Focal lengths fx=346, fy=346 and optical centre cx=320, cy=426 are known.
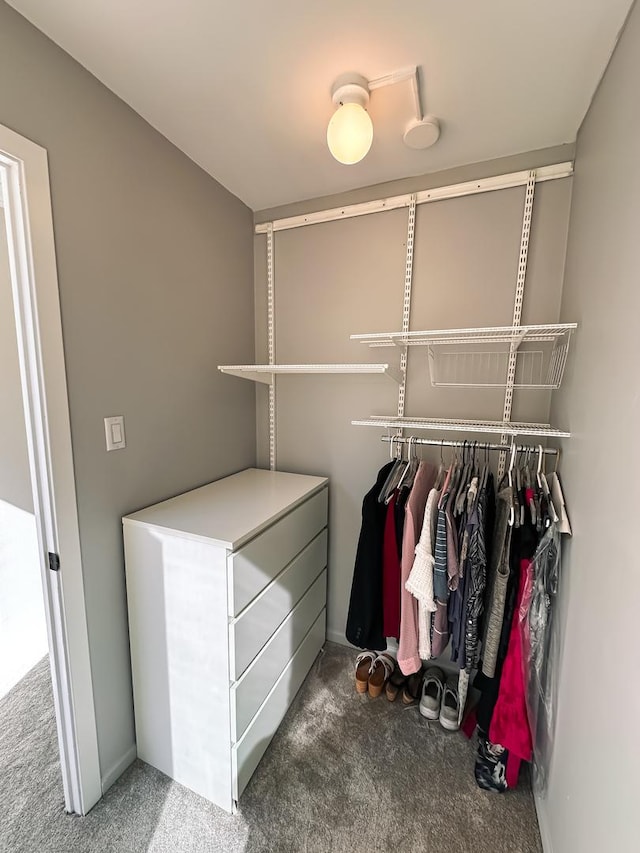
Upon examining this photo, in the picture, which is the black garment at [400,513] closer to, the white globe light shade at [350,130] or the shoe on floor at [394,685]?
the shoe on floor at [394,685]

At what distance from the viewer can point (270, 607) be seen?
1360 millimetres

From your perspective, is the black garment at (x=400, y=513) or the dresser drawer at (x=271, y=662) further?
the black garment at (x=400, y=513)

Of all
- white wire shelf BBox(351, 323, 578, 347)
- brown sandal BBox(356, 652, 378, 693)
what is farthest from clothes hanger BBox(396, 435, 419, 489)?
brown sandal BBox(356, 652, 378, 693)

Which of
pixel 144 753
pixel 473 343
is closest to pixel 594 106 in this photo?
pixel 473 343

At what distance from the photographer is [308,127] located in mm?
1323

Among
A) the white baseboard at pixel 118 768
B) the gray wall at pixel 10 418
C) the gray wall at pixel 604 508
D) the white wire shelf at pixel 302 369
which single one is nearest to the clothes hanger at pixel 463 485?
the gray wall at pixel 604 508

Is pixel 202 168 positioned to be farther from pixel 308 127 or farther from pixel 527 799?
pixel 527 799

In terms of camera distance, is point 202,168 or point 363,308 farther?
point 363,308

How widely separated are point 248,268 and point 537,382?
158 cm

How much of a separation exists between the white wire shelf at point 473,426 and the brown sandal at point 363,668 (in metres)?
1.28

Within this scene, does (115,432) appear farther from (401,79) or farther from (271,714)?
(401,79)

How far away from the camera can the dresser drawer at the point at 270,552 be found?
3.74 feet

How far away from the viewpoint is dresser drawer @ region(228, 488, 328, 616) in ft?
3.74

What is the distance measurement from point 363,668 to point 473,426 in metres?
1.41
